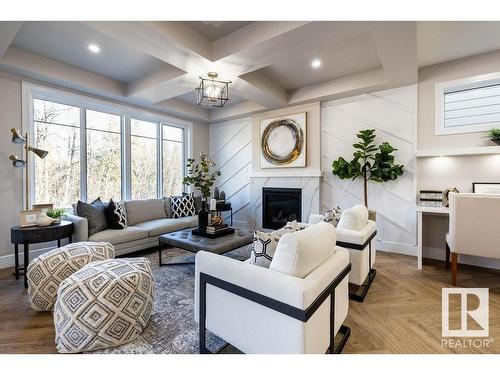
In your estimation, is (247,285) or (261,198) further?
(261,198)

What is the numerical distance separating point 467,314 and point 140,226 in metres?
4.04

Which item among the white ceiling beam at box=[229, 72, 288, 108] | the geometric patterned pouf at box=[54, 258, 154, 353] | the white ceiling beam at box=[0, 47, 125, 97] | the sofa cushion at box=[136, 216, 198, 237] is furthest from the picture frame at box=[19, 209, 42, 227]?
the white ceiling beam at box=[229, 72, 288, 108]

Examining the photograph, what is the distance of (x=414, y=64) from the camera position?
2.83m

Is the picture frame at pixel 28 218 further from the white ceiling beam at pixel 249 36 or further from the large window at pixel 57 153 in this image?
the white ceiling beam at pixel 249 36

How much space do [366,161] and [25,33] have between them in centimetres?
459

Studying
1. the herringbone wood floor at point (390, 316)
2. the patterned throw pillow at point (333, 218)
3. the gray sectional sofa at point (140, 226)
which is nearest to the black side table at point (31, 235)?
the gray sectional sofa at point (140, 226)

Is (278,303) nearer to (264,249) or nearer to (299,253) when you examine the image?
(299,253)

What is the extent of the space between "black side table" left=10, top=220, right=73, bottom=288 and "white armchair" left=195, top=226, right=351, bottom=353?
2.26 metres

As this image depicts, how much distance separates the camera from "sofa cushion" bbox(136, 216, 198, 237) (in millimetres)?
3648

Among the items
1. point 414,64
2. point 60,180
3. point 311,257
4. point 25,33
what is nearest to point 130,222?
point 60,180

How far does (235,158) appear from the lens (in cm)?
550

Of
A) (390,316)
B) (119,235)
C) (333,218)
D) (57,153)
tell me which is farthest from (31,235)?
(390,316)

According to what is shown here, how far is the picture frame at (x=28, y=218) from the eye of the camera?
2.71 meters
